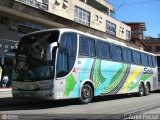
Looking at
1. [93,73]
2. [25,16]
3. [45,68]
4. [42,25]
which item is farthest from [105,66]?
[42,25]

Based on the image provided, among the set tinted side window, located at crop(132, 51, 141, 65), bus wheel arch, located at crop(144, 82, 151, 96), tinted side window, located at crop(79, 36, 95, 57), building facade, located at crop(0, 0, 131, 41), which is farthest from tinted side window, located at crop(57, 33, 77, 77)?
bus wheel arch, located at crop(144, 82, 151, 96)

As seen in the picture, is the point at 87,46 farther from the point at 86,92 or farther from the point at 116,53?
the point at 116,53

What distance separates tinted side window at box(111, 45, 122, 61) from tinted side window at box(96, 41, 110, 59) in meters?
0.58

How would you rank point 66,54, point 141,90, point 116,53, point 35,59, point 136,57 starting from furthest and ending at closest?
point 141,90 → point 136,57 → point 116,53 → point 66,54 → point 35,59

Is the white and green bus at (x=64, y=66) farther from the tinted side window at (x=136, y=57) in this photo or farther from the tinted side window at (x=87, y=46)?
the tinted side window at (x=136, y=57)

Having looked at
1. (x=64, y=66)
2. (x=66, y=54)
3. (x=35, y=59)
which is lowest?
(x=64, y=66)

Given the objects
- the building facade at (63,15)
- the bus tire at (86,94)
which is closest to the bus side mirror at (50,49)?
the bus tire at (86,94)

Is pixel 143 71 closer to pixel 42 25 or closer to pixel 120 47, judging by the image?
pixel 120 47

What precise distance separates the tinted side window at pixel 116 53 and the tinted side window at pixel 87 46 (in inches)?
82.9

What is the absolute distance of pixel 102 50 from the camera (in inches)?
719

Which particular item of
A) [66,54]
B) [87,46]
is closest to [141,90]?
A: [87,46]

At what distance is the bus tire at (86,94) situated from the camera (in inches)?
644

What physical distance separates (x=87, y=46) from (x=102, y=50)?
157 centimetres

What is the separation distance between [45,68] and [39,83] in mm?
611
